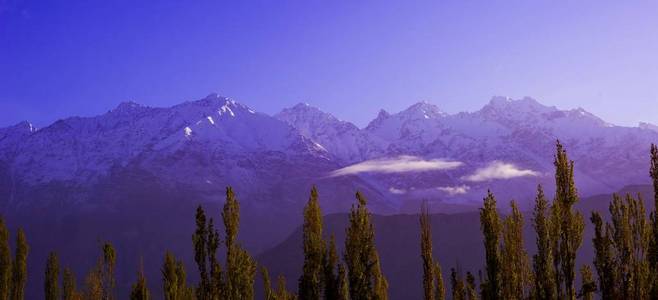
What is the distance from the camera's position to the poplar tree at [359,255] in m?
19.5

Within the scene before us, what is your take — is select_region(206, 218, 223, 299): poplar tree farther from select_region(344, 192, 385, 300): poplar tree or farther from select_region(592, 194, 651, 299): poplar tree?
select_region(592, 194, 651, 299): poplar tree

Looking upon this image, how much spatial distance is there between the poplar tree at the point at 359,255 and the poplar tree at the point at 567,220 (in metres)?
5.62

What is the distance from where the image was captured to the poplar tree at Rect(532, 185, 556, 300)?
18922mm

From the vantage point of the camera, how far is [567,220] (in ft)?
58.2

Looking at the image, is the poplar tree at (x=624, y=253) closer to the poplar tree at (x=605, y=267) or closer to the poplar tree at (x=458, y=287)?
the poplar tree at (x=605, y=267)

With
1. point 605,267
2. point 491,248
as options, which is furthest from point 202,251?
point 605,267

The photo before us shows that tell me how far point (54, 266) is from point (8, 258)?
3.66 metres

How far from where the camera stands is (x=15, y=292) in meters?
40.2

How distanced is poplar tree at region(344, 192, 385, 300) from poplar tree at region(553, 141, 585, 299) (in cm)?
562

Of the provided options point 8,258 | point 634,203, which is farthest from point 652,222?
point 8,258

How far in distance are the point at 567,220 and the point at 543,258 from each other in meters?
1.83

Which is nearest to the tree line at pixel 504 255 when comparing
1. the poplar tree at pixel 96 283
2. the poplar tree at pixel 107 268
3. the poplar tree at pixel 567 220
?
the poplar tree at pixel 567 220

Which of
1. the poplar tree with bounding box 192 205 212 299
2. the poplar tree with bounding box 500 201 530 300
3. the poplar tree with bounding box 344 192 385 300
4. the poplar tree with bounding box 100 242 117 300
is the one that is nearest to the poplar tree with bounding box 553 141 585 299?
the poplar tree with bounding box 500 201 530 300

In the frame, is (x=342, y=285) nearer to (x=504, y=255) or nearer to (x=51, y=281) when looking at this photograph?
(x=504, y=255)
